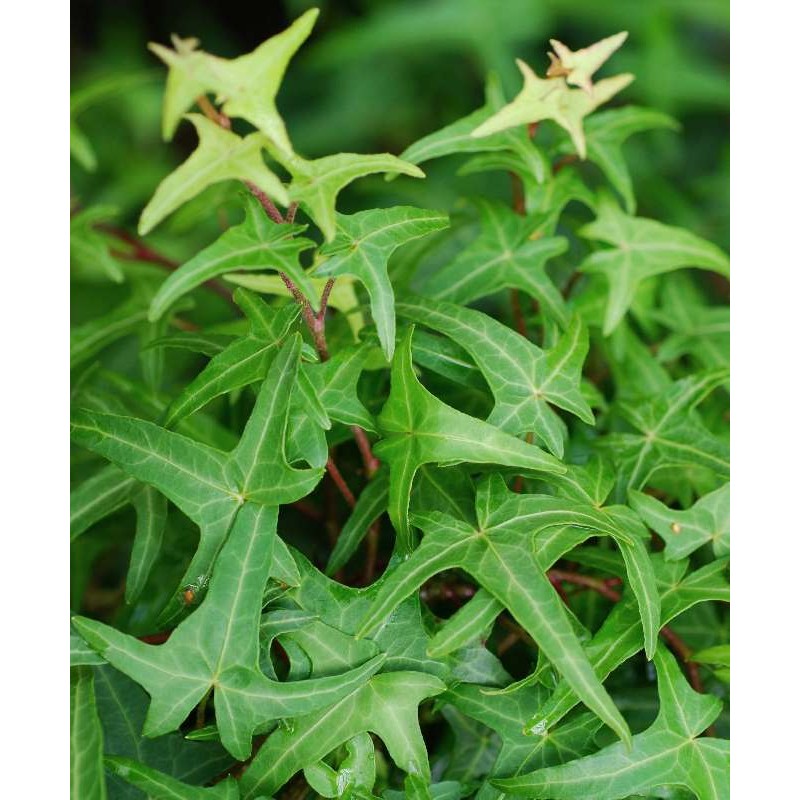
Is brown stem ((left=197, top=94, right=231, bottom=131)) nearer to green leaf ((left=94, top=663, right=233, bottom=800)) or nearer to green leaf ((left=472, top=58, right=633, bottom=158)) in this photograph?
green leaf ((left=472, top=58, right=633, bottom=158))

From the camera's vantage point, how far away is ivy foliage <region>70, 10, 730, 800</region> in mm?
563

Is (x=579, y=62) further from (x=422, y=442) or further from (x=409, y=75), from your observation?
(x=409, y=75)

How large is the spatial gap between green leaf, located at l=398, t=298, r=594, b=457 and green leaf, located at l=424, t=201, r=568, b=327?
105mm

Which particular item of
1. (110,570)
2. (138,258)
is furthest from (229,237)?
(110,570)

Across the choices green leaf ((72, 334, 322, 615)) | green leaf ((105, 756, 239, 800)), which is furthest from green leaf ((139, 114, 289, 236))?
green leaf ((105, 756, 239, 800))

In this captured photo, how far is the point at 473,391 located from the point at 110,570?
0.59 metres

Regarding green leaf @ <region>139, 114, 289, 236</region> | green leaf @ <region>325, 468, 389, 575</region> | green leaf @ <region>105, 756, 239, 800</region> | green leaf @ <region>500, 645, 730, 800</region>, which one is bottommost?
green leaf @ <region>500, 645, 730, 800</region>

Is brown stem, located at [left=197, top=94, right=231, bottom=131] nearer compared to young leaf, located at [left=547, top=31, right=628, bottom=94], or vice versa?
brown stem, located at [left=197, top=94, right=231, bottom=131]

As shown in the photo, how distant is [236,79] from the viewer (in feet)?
1.78

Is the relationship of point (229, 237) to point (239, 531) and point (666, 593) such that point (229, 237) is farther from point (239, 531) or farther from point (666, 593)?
point (666, 593)

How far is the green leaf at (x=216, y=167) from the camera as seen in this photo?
21.0 inches

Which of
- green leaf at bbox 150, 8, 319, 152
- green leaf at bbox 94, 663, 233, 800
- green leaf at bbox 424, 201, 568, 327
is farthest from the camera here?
green leaf at bbox 424, 201, 568, 327

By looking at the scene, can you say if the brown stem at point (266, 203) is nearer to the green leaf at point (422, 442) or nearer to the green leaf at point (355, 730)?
the green leaf at point (422, 442)

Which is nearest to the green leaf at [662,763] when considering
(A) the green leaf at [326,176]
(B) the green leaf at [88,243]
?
(A) the green leaf at [326,176]
